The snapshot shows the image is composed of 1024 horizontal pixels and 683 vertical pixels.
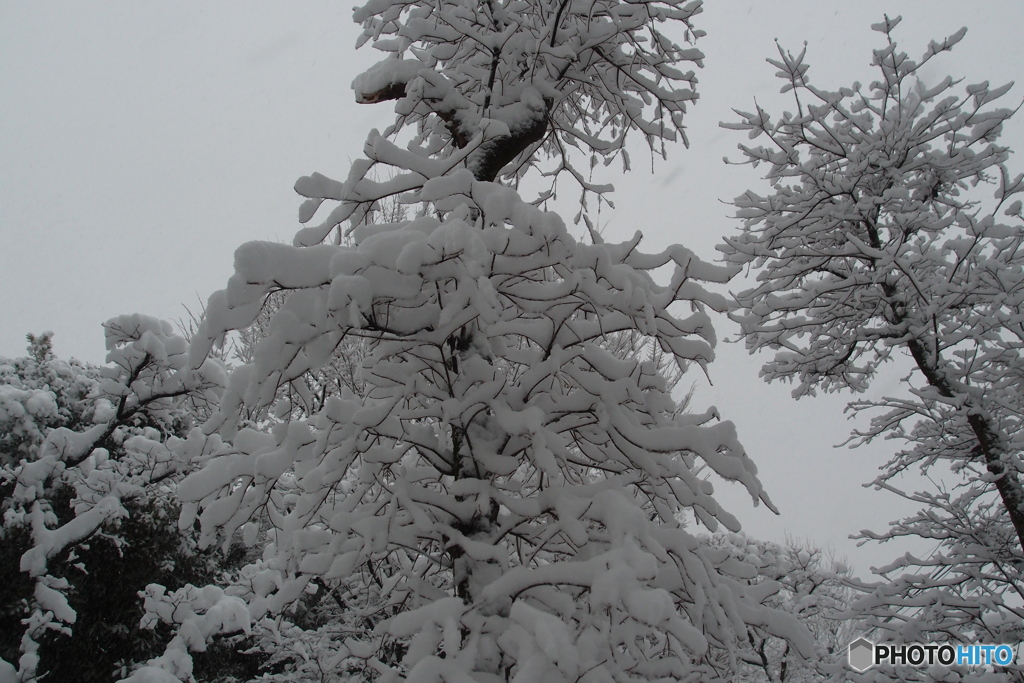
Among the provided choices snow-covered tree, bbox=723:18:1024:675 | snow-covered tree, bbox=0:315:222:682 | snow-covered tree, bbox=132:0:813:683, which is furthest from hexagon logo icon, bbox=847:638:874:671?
snow-covered tree, bbox=0:315:222:682

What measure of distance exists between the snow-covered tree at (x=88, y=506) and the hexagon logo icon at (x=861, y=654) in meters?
6.13

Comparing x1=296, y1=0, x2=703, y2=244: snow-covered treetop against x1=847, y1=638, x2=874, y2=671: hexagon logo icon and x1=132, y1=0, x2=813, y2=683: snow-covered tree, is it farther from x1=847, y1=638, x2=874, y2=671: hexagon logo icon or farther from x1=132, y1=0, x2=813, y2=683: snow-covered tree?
x1=847, y1=638, x2=874, y2=671: hexagon logo icon

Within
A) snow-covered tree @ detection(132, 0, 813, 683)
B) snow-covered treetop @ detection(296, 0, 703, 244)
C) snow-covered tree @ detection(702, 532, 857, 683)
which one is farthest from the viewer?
snow-covered tree @ detection(702, 532, 857, 683)

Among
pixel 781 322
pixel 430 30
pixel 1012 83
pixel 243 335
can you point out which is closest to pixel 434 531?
pixel 430 30

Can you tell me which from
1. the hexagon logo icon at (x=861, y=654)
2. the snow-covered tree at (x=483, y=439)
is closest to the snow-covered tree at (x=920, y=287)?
the hexagon logo icon at (x=861, y=654)

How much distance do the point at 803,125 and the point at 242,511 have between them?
226 inches

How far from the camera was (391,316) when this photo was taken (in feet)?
7.22

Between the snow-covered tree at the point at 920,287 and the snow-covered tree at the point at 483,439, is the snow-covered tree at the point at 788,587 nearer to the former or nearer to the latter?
the snow-covered tree at the point at 920,287

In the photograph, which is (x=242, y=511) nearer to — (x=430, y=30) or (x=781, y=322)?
(x=430, y=30)

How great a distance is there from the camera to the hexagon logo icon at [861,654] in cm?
511

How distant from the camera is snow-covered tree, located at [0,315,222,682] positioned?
14.9 ft

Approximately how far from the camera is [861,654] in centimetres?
521

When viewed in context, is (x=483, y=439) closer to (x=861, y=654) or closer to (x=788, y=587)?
(x=861, y=654)

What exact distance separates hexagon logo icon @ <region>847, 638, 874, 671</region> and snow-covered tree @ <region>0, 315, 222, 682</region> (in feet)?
20.1
